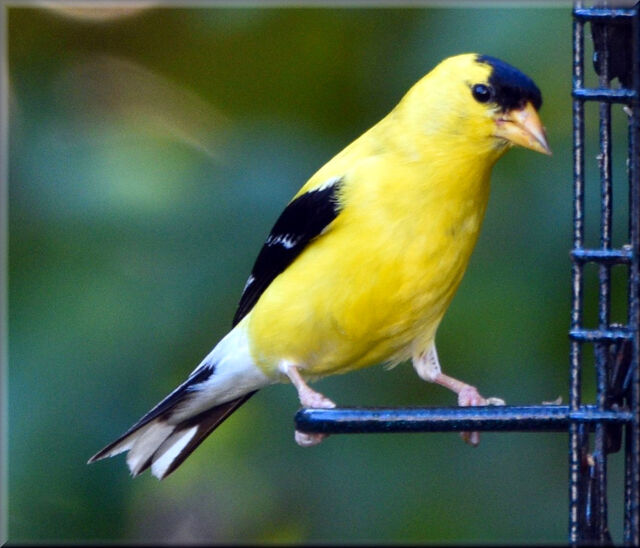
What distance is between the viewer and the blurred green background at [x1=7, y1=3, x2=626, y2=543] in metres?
2.88

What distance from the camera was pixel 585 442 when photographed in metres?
2.05

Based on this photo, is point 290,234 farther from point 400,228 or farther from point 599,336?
point 599,336

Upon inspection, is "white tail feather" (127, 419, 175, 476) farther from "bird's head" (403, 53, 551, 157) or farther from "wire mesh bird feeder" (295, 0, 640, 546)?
"bird's head" (403, 53, 551, 157)

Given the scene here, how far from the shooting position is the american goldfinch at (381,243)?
2.56 meters

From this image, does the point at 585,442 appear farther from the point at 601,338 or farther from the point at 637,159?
the point at 637,159

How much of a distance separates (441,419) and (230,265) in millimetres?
1170

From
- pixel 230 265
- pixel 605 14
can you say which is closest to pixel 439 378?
pixel 230 265

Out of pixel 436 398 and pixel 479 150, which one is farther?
pixel 436 398

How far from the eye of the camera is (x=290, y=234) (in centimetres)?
276

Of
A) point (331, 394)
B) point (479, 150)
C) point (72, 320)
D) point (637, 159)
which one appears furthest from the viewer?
point (331, 394)

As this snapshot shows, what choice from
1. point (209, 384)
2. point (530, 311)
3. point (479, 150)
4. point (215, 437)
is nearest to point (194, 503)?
point (215, 437)

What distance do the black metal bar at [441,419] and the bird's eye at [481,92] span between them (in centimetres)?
89

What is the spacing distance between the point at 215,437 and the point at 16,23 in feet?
4.45

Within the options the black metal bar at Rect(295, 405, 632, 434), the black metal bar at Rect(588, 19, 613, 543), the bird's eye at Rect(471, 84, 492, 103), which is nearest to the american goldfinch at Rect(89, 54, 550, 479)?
the bird's eye at Rect(471, 84, 492, 103)
